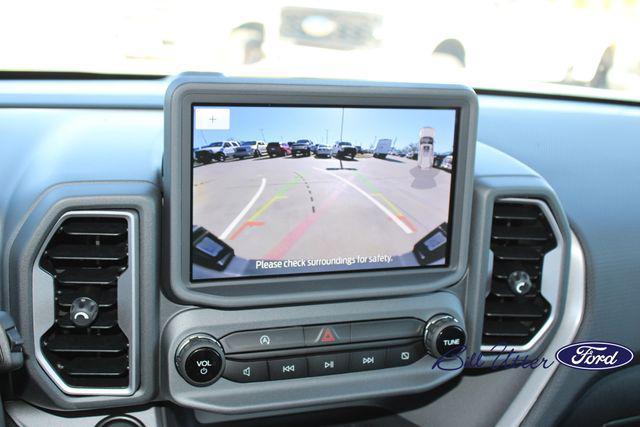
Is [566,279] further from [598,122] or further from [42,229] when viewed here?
[42,229]

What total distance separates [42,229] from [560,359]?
176cm

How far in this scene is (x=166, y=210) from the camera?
6.21 feet

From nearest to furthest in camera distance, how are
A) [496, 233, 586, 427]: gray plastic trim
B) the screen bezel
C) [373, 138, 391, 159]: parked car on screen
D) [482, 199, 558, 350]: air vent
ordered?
the screen bezel
[373, 138, 391, 159]: parked car on screen
[482, 199, 558, 350]: air vent
[496, 233, 586, 427]: gray plastic trim

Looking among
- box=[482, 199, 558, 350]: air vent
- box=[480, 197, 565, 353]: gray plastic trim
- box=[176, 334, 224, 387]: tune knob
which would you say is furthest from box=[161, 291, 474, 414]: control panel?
box=[480, 197, 565, 353]: gray plastic trim

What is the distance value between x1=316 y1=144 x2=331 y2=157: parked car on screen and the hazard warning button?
0.52 metres

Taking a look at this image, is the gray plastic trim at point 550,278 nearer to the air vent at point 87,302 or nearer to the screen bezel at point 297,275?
the screen bezel at point 297,275

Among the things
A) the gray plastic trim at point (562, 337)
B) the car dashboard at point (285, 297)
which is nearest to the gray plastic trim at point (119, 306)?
the car dashboard at point (285, 297)

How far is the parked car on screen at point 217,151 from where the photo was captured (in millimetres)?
1837

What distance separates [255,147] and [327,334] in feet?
2.02

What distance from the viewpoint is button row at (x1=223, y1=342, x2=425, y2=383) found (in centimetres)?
206

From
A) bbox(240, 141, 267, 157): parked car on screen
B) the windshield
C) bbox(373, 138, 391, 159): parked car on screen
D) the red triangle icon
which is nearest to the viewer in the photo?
bbox(240, 141, 267, 157): parked car on screen

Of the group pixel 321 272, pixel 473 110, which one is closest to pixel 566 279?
pixel 473 110

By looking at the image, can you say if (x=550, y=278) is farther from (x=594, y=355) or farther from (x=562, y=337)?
(x=594, y=355)

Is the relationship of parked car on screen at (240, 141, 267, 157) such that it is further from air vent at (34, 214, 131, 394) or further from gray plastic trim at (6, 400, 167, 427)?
gray plastic trim at (6, 400, 167, 427)
